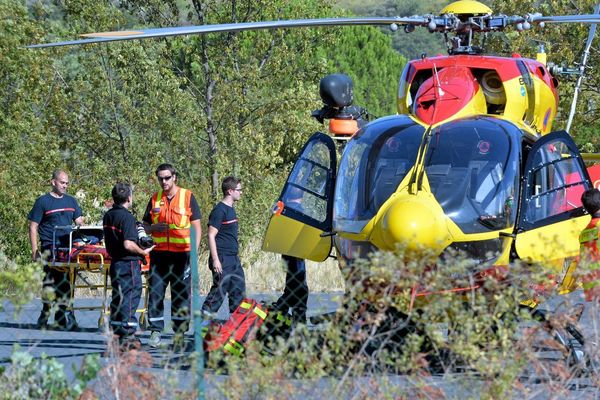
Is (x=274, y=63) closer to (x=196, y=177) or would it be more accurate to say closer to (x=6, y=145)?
(x=196, y=177)

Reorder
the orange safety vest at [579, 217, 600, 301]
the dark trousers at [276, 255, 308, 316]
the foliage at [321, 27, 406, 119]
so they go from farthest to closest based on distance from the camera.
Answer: the foliage at [321, 27, 406, 119] < the dark trousers at [276, 255, 308, 316] < the orange safety vest at [579, 217, 600, 301]

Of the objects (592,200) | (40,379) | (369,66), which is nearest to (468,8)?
(592,200)

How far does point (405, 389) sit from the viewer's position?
6.71 m

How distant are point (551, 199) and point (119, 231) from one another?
4024 mm

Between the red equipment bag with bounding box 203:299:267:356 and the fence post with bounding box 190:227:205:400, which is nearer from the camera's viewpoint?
the fence post with bounding box 190:227:205:400

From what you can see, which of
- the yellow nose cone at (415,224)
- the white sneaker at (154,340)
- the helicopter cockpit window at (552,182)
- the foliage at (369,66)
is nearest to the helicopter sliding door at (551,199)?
the helicopter cockpit window at (552,182)

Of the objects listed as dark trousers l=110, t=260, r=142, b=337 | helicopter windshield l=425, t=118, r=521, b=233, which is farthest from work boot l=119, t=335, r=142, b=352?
helicopter windshield l=425, t=118, r=521, b=233

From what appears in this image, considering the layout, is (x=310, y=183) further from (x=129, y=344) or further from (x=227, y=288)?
(x=129, y=344)

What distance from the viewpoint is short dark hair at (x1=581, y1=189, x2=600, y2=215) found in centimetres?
973

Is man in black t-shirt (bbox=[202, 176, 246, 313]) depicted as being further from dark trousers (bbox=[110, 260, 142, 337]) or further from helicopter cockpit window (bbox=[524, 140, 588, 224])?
helicopter cockpit window (bbox=[524, 140, 588, 224])

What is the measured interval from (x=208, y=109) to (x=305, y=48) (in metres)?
3.16

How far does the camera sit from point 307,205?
10867 millimetres

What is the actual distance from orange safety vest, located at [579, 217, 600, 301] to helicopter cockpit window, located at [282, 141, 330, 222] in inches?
93.8

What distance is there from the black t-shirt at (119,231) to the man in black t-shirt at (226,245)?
0.74 m
